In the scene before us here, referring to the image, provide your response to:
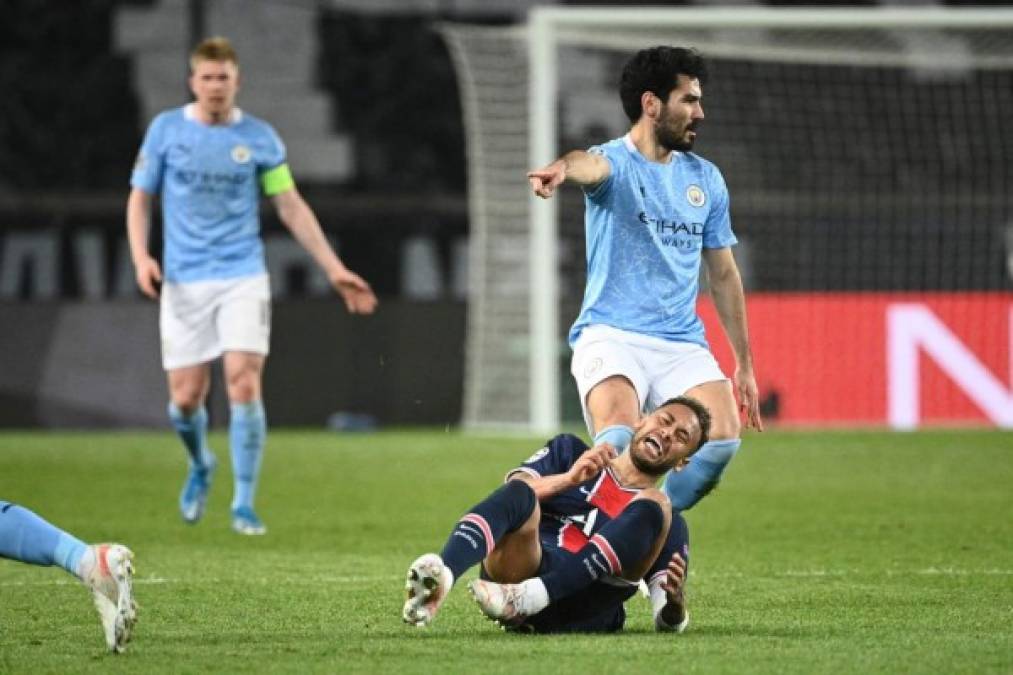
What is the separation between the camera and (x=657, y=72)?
22.8 feet

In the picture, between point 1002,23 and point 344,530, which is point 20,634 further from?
point 1002,23

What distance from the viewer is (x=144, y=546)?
8.76 metres

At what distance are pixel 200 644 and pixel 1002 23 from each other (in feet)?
37.6

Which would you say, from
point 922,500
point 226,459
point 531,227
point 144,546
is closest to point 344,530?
point 144,546

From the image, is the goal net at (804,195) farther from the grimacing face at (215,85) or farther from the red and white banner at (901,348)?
the grimacing face at (215,85)

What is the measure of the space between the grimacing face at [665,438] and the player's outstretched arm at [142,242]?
11.9 ft

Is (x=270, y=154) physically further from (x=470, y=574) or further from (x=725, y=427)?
(x=725, y=427)

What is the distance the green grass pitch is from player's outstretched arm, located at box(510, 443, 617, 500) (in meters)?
0.41

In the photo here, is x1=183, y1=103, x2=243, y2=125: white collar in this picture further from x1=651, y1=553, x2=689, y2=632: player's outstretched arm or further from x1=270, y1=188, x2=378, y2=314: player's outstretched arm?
x1=651, y1=553, x2=689, y2=632: player's outstretched arm

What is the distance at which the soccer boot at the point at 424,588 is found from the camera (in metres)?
5.13

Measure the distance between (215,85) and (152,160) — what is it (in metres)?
0.48

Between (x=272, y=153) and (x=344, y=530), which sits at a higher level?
(x=272, y=153)

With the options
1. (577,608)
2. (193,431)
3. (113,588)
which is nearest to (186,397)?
(193,431)

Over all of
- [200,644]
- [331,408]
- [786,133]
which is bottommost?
[331,408]
